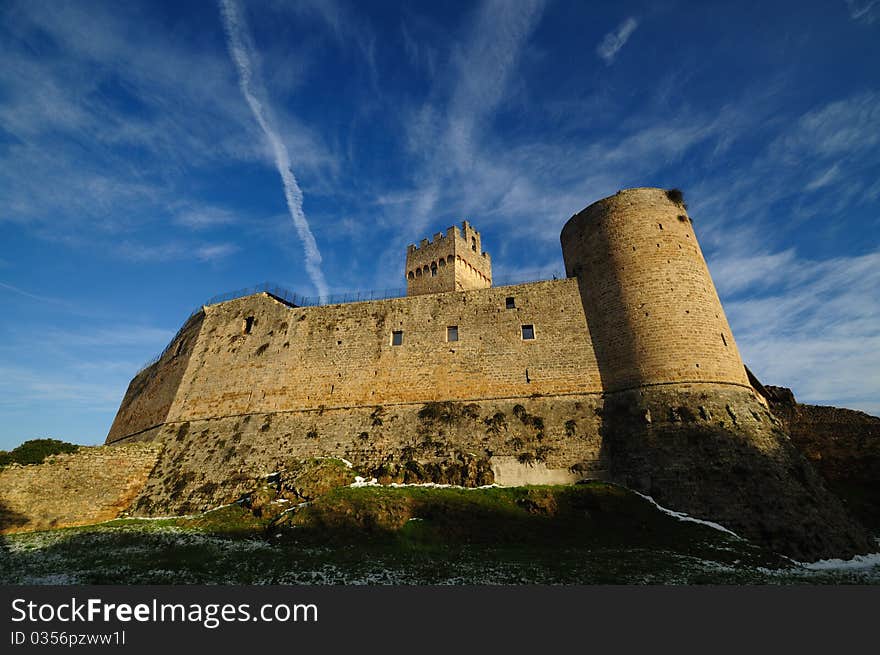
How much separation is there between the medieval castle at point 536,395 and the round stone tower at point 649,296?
8 centimetres

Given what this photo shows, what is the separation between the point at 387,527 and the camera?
16.8 metres

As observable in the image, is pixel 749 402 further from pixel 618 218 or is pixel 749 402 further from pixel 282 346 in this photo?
pixel 282 346

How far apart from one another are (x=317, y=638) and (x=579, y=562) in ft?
27.1

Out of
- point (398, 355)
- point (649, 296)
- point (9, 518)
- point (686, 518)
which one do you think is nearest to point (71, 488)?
point (9, 518)

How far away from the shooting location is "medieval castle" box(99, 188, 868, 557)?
695 inches

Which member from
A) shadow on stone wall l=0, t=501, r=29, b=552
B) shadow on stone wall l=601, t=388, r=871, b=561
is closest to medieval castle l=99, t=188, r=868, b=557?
shadow on stone wall l=601, t=388, r=871, b=561

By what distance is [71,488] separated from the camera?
23188 millimetres

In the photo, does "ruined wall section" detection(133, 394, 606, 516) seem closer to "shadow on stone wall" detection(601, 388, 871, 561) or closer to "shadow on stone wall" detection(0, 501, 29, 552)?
"shadow on stone wall" detection(601, 388, 871, 561)

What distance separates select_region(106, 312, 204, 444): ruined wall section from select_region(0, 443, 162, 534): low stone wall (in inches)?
193

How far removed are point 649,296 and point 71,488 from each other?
31.8m

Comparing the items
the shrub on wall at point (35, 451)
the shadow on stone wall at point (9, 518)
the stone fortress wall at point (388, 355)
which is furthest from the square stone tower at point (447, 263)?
the shadow on stone wall at point (9, 518)

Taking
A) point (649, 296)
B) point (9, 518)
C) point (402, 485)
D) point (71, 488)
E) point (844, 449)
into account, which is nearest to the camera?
point (402, 485)

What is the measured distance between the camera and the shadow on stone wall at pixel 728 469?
1529 cm

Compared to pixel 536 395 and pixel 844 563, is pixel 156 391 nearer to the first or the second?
pixel 536 395
